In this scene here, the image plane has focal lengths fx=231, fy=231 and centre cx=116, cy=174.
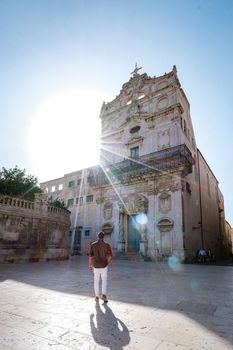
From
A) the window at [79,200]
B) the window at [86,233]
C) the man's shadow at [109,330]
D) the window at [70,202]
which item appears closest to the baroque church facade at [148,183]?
the window at [79,200]

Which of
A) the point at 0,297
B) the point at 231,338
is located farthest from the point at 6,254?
the point at 231,338

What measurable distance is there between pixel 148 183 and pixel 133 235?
18.6 feet

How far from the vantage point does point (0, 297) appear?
5.50 metres

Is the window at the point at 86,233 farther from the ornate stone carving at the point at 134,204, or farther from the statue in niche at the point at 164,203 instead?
the statue in niche at the point at 164,203

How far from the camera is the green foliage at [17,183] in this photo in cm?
2357

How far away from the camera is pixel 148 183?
78.0 ft

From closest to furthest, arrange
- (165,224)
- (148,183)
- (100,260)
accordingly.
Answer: (100,260) < (165,224) < (148,183)

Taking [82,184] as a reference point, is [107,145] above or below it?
above

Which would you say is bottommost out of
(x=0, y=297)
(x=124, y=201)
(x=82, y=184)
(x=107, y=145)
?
(x=0, y=297)

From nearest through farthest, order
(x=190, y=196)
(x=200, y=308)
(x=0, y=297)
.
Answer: (x=200, y=308), (x=0, y=297), (x=190, y=196)

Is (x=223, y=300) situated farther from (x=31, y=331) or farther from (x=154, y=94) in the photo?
(x=154, y=94)

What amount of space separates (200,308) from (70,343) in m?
2.99

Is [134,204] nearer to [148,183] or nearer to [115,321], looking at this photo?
[148,183]

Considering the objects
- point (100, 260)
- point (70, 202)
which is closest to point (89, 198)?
point (70, 202)
